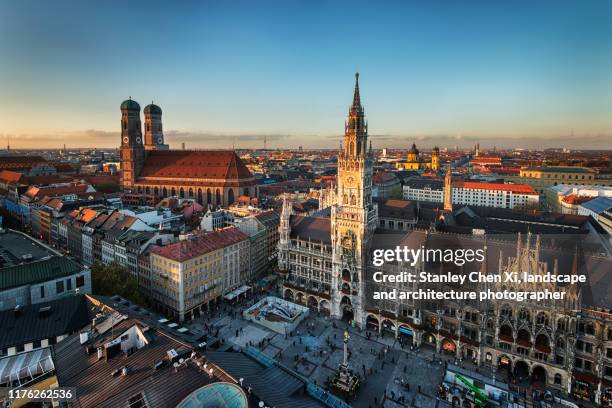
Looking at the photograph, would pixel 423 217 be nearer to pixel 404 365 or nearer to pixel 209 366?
pixel 404 365

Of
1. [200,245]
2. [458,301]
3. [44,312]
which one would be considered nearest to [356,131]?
[458,301]

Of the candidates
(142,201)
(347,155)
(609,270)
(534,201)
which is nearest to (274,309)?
(347,155)

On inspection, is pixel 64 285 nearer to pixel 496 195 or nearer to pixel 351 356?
pixel 351 356

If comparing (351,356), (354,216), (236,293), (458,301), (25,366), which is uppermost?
(354,216)

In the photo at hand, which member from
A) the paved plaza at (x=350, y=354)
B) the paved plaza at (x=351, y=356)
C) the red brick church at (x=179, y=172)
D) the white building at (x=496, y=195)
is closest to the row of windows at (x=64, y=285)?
the paved plaza at (x=350, y=354)

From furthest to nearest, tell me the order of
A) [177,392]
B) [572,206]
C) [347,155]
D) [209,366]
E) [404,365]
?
[572,206], [347,155], [404,365], [209,366], [177,392]

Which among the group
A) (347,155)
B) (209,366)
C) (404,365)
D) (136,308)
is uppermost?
(347,155)
